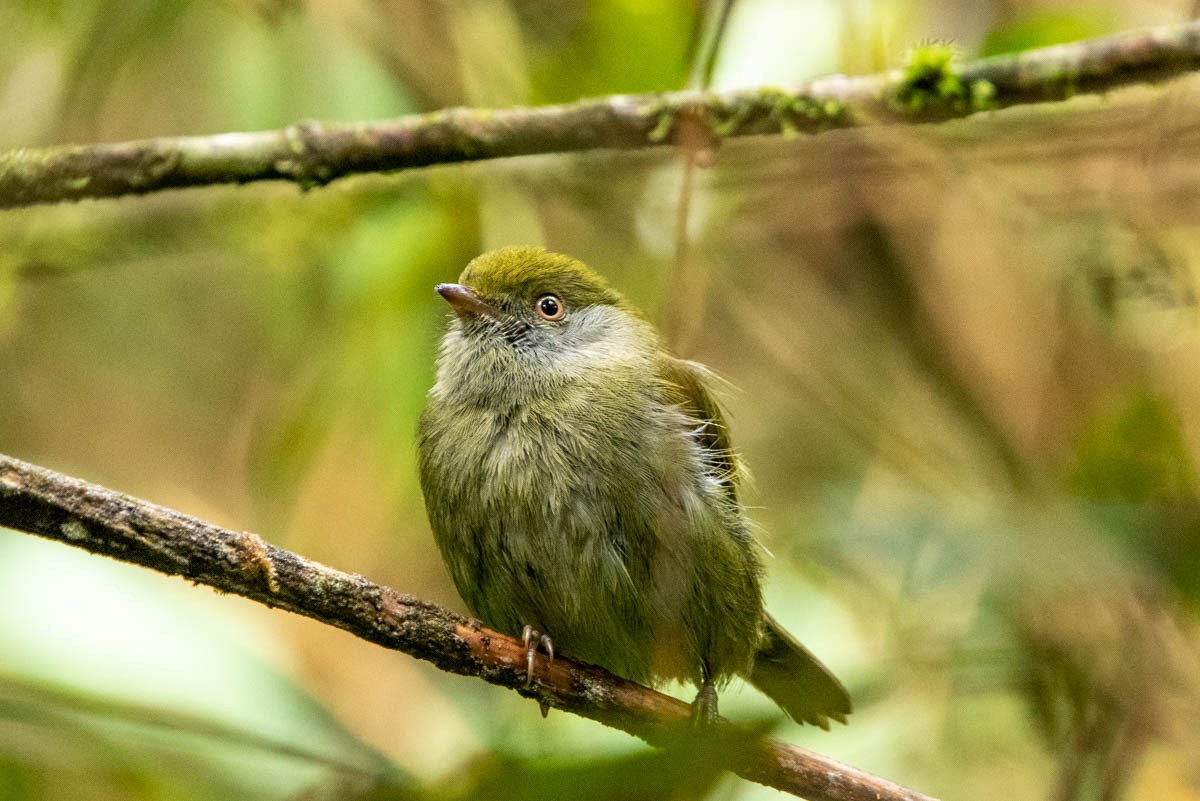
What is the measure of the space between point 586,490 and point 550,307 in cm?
96

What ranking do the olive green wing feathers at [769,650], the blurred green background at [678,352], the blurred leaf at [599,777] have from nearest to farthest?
the blurred leaf at [599,777], the blurred green background at [678,352], the olive green wing feathers at [769,650]

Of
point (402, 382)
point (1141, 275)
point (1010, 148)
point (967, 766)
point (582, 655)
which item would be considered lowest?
point (582, 655)

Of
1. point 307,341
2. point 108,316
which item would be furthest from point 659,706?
point 108,316

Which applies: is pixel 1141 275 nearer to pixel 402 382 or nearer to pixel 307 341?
pixel 402 382

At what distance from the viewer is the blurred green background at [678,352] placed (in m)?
3.83

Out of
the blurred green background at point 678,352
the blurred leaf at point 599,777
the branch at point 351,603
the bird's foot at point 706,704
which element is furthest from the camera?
the blurred green background at point 678,352

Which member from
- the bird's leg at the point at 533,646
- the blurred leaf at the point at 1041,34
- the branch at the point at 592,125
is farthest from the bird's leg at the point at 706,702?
the blurred leaf at the point at 1041,34

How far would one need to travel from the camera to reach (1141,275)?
3.72m

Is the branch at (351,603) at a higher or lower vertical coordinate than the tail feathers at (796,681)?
lower

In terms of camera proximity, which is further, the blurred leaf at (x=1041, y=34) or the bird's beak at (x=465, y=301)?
the bird's beak at (x=465, y=301)

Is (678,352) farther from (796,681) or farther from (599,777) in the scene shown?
(599,777)

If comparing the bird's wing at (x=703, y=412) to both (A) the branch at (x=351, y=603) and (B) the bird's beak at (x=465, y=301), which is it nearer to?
(B) the bird's beak at (x=465, y=301)

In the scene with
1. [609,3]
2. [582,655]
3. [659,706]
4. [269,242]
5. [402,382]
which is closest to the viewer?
[659,706]

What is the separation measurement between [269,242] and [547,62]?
144 cm
